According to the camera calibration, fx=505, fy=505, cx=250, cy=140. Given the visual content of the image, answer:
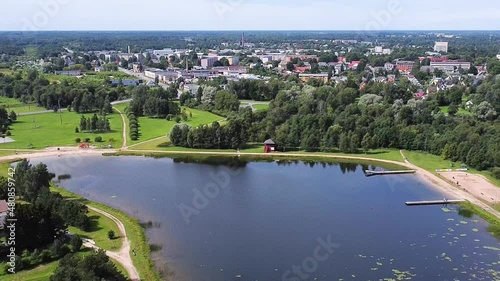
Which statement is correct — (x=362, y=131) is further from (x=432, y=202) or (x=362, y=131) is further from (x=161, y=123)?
(x=161, y=123)

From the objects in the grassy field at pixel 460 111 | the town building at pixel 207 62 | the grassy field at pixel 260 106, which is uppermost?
the town building at pixel 207 62

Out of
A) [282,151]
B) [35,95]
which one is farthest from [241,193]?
[35,95]

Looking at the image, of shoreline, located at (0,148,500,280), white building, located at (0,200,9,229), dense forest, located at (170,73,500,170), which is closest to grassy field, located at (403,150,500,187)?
dense forest, located at (170,73,500,170)

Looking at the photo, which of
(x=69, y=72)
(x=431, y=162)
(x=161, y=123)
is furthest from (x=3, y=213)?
(x=69, y=72)

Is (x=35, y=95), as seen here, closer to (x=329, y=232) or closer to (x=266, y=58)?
(x=329, y=232)

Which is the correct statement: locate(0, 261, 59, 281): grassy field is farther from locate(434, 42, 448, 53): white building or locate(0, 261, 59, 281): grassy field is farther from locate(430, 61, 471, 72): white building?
locate(434, 42, 448, 53): white building

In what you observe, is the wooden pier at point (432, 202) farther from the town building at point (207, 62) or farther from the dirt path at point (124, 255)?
the town building at point (207, 62)

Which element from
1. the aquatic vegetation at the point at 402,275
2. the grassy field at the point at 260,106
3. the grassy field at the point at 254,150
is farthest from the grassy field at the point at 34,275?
the grassy field at the point at 260,106
